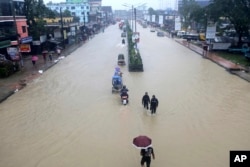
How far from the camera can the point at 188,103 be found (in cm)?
1852

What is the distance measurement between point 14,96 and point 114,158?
11.6 m

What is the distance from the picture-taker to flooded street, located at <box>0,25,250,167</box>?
1196 cm

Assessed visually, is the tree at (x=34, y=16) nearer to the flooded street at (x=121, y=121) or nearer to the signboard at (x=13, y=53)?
the signboard at (x=13, y=53)

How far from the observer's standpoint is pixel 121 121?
15.6m

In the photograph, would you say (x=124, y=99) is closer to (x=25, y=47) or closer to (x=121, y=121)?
(x=121, y=121)

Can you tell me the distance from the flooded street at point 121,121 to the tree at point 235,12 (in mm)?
14237

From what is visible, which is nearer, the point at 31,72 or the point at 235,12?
the point at 31,72

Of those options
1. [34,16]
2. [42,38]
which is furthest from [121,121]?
[34,16]

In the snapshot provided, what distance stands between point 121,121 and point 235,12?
28857mm

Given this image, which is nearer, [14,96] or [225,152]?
[225,152]

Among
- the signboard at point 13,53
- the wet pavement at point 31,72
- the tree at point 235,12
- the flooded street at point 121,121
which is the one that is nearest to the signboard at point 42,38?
the wet pavement at point 31,72

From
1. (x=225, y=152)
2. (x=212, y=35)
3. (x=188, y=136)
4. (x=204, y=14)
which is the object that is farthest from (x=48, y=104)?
(x=204, y=14)

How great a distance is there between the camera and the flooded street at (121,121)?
39.2 ft

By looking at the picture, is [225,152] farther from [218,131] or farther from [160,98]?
[160,98]
